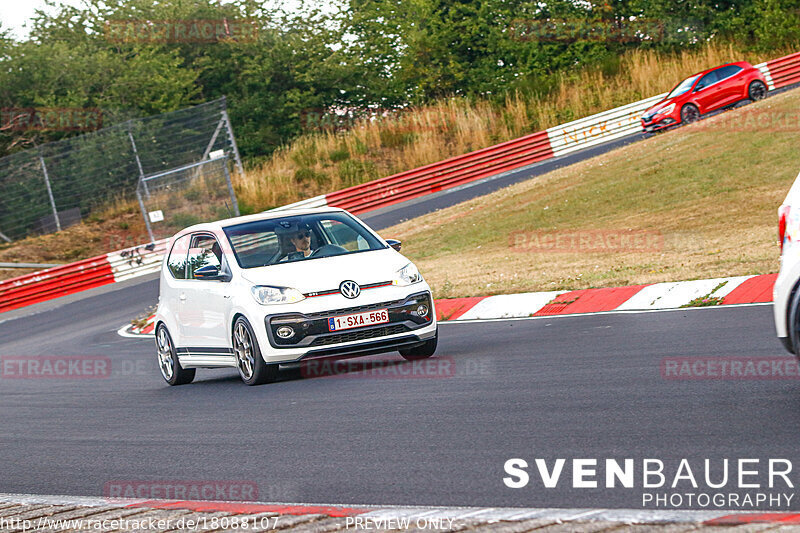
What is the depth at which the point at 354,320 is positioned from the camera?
30.7 ft

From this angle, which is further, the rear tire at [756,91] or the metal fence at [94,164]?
the rear tire at [756,91]

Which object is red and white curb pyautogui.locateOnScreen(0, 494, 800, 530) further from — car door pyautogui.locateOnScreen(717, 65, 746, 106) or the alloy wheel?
car door pyautogui.locateOnScreen(717, 65, 746, 106)

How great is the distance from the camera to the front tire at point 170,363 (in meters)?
11.2

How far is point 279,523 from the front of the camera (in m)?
4.40

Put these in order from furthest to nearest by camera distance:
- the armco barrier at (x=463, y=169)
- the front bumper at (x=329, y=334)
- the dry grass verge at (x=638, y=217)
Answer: the armco barrier at (x=463, y=169)
the dry grass verge at (x=638, y=217)
the front bumper at (x=329, y=334)

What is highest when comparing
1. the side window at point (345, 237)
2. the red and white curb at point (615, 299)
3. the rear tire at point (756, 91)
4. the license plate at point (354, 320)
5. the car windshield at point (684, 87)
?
the side window at point (345, 237)

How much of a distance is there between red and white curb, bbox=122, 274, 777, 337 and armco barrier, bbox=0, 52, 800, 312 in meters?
16.4

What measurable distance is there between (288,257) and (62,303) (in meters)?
17.8

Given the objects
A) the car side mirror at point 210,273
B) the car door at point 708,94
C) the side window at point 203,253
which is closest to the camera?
the car side mirror at point 210,273

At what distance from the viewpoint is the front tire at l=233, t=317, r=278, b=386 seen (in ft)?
31.2

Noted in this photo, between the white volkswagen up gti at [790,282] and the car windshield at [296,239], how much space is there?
501 centimetres

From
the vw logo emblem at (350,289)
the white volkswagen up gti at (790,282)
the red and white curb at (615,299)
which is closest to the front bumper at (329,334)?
the vw logo emblem at (350,289)

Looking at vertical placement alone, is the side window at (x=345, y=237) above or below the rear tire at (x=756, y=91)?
above

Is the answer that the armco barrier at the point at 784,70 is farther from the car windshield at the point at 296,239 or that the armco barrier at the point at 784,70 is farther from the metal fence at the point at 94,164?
the car windshield at the point at 296,239
